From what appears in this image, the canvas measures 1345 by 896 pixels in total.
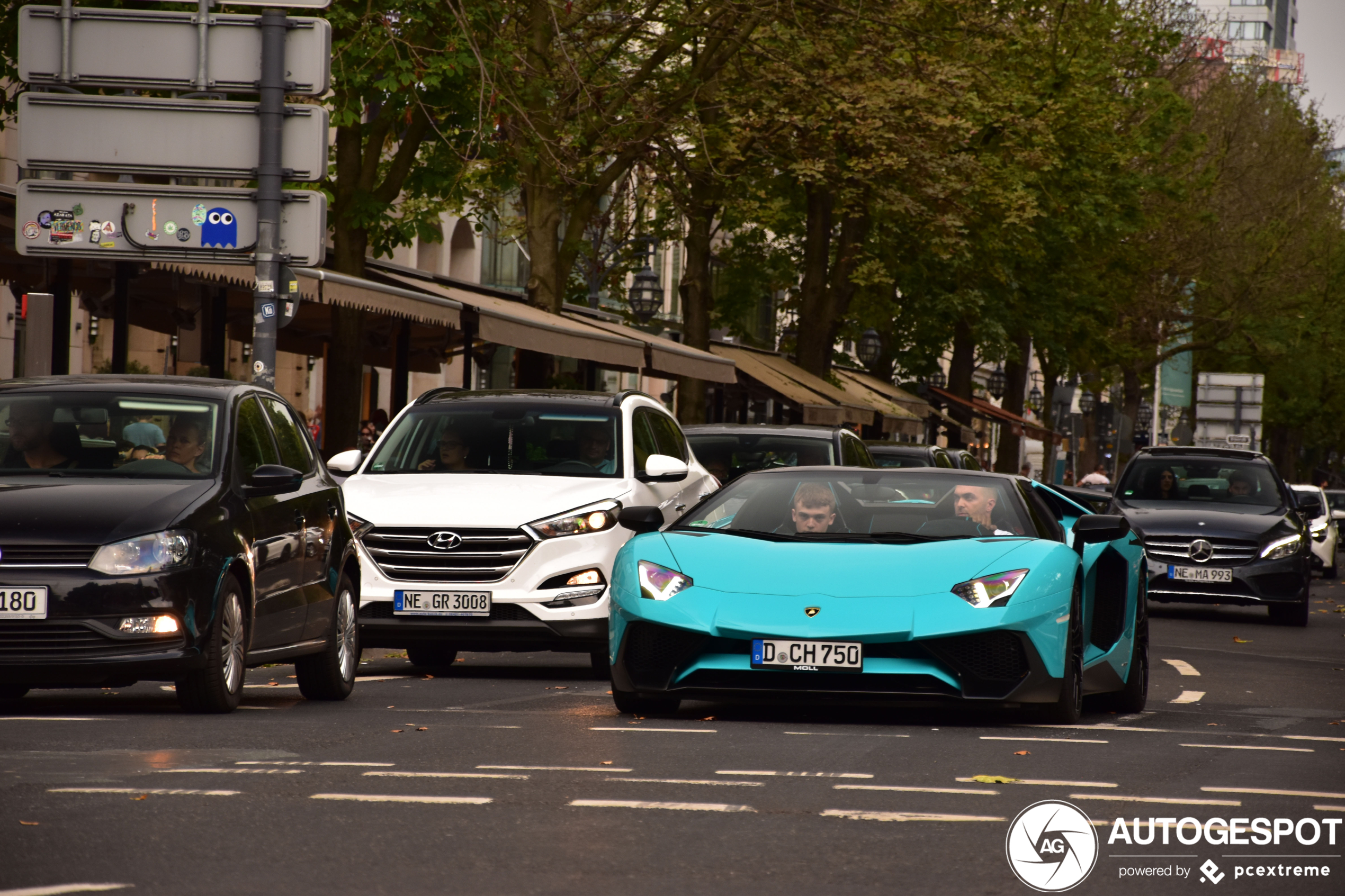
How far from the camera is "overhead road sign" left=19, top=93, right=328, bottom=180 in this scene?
15820 mm

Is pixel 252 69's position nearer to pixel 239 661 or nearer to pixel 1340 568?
pixel 239 661

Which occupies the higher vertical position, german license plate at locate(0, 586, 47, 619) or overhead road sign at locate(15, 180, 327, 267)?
overhead road sign at locate(15, 180, 327, 267)

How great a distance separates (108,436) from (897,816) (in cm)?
503

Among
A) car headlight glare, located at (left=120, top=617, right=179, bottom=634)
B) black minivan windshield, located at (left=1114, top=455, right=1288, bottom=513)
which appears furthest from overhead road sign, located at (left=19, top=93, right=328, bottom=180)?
black minivan windshield, located at (left=1114, top=455, right=1288, bottom=513)

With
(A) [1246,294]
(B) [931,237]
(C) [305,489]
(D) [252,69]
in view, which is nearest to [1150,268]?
(A) [1246,294]

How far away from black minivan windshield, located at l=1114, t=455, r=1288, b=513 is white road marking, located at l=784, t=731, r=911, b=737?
14.4 metres

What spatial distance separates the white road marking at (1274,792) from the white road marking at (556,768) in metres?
2.05

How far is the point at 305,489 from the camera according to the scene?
1127cm

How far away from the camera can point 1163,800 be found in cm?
739

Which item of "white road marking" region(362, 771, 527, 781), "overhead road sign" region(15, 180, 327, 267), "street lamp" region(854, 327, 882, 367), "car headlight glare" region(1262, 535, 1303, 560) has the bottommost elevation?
"car headlight glare" region(1262, 535, 1303, 560)

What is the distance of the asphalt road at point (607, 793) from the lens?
5812 mm

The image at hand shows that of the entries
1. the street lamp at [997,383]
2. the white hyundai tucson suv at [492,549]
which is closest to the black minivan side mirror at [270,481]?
the white hyundai tucson suv at [492,549]

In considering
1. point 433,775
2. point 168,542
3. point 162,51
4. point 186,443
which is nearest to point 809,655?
point 433,775

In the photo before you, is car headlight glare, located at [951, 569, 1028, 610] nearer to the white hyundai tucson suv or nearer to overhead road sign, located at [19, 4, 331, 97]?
the white hyundai tucson suv
